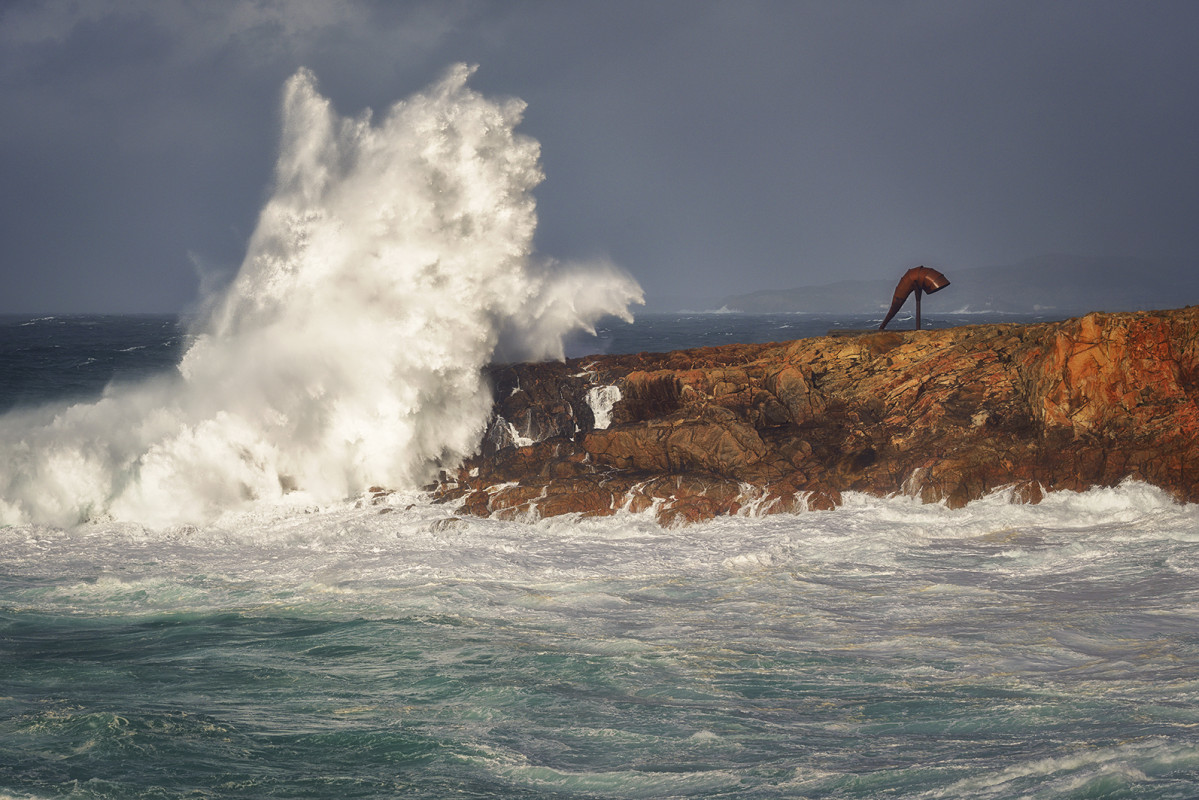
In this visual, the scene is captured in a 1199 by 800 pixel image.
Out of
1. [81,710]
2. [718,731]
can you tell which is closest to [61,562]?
[81,710]

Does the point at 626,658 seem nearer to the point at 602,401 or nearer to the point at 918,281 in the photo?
the point at 602,401

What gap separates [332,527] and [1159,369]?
1300cm

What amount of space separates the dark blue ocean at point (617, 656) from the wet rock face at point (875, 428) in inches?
24.5

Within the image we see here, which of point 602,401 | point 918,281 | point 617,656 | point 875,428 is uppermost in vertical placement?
point 918,281

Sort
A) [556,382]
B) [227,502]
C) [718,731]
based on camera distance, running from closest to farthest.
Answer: [718,731], [227,502], [556,382]

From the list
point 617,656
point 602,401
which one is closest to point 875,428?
point 602,401

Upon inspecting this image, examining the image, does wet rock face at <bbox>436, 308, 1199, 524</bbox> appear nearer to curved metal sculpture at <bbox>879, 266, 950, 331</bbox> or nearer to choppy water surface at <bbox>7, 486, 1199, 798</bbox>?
choppy water surface at <bbox>7, 486, 1199, 798</bbox>

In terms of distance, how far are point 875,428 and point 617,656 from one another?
8506 millimetres

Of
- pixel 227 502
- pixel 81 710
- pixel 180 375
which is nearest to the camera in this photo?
pixel 81 710

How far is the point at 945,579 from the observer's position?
1099cm

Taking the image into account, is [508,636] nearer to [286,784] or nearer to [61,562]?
[286,784]

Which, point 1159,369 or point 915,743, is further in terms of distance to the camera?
point 1159,369

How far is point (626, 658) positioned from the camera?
877 centimetres

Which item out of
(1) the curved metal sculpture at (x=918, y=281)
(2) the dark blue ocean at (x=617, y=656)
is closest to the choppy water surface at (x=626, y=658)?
(2) the dark blue ocean at (x=617, y=656)
